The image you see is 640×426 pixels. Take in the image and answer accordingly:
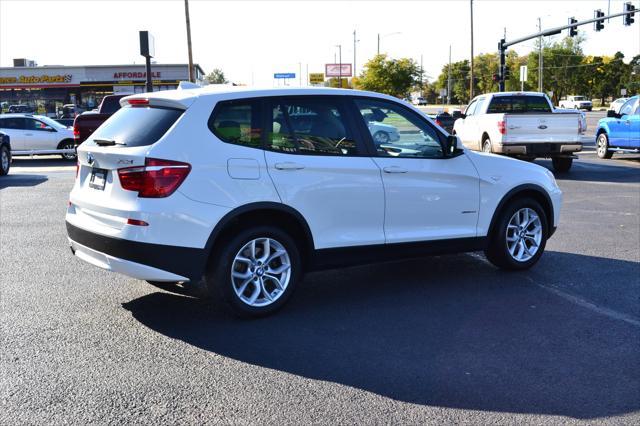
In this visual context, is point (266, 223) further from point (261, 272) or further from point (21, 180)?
point (21, 180)

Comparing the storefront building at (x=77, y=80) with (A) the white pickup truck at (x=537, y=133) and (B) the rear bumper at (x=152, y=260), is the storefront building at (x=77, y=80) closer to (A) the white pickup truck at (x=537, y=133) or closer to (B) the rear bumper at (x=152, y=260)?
(A) the white pickup truck at (x=537, y=133)

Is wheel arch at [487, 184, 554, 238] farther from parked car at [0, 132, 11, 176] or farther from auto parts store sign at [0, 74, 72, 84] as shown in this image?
auto parts store sign at [0, 74, 72, 84]

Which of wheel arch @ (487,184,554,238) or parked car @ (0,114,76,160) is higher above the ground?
parked car @ (0,114,76,160)

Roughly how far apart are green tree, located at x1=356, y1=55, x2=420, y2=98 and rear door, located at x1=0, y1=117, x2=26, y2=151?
50.5m

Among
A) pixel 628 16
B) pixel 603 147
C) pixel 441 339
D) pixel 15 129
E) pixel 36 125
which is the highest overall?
pixel 628 16

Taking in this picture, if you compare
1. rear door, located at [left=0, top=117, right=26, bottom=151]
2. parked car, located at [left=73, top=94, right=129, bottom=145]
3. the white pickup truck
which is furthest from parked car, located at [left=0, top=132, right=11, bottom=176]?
the white pickup truck

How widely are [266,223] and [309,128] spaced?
91 cm

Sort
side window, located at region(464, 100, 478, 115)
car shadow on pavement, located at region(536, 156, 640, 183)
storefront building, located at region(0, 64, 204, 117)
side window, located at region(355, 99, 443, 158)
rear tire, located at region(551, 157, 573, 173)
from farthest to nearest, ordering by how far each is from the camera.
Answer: storefront building, located at region(0, 64, 204, 117) → side window, located at region(464, 100, 478, 115) → rear tire, located at region(551, 157, 573, 173) → car shadow on pavement, located at region(536, 156, 640, 183) → side window, located at region(355, 99, 443, 158)

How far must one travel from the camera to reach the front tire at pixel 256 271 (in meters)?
5.39

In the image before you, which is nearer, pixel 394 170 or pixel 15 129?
pixel 394 170

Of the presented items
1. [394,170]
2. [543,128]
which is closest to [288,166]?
[394,170]

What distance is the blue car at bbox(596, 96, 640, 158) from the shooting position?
19500 mm

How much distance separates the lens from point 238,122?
552 cm

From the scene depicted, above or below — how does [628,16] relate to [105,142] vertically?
above
